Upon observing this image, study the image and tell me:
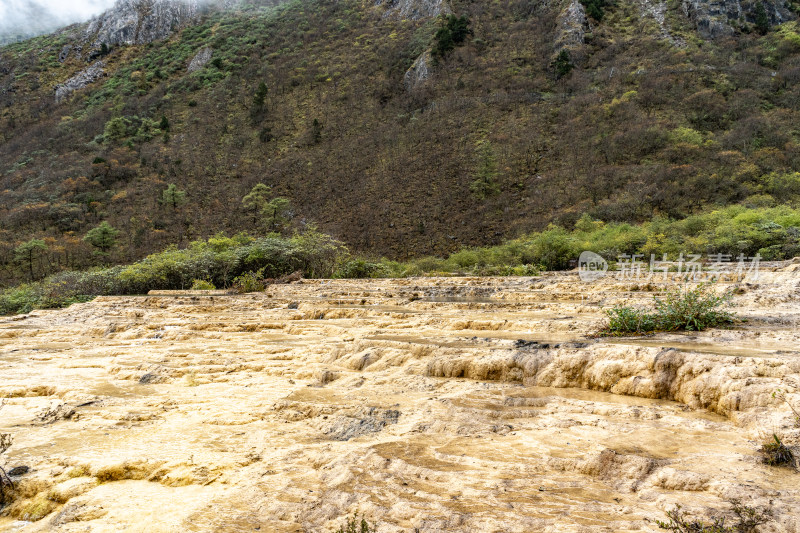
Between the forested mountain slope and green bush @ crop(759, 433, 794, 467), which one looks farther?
the forested mountain slope

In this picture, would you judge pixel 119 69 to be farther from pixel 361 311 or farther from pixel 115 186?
pixel 361 311

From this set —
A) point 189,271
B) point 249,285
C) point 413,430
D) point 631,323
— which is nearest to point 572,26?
point 249,285

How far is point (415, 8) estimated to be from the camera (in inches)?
1999

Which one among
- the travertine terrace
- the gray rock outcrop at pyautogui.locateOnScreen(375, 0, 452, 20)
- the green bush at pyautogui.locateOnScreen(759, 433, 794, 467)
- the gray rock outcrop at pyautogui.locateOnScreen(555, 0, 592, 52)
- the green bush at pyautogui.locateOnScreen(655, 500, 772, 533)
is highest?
the gray rock outcrop at pyautogui.locateOnScreen(375, 0, 452, 20)

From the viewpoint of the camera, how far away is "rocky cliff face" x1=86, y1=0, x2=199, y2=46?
188 ft

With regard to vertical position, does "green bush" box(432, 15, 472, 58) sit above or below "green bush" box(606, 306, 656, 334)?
above

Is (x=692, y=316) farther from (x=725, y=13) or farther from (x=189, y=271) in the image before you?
(x=725, y=13)

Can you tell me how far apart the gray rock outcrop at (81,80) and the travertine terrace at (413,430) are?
5717cm

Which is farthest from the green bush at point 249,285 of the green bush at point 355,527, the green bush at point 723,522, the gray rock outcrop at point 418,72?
the gray rock outcrop at point 418,72

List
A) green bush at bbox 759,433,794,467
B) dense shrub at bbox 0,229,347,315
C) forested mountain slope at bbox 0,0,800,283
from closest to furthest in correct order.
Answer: green bush at bbox 759,433,794,467
dense shrub at bbox 0,229,347,315
forested mountain slope at bbox 0,0,800,283

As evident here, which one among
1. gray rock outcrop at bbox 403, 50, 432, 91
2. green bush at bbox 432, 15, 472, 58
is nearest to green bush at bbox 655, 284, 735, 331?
gray rock outcrop at bbox 403, 50, 432, 91

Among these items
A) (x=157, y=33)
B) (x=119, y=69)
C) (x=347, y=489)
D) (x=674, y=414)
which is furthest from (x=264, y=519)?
(x=157, y=33)

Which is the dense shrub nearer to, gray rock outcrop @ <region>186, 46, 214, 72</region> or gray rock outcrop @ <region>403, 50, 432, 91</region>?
gray rock outcrop @ <region>403, 50, 432, 91</region>

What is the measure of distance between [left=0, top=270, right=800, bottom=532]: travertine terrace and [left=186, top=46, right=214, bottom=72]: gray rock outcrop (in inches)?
2058
